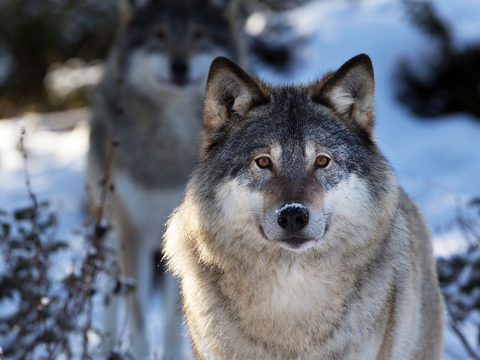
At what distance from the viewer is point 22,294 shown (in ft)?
13.4

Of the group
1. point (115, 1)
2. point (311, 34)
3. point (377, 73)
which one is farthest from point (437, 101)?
point (115, 1)

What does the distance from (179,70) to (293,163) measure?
9.09ft

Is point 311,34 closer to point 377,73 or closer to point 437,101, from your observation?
point 377,73

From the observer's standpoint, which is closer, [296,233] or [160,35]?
[296,233]

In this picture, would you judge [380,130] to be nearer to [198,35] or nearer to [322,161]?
[198,35]

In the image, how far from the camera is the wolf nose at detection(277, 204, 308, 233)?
2590mm

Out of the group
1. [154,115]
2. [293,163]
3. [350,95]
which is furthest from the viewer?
[154,115]

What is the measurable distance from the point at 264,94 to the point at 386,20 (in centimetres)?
783

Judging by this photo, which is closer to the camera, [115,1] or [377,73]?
[377,73]

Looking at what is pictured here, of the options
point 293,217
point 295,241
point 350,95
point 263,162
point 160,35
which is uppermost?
point 160,35

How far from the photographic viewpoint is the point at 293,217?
2.59 meters

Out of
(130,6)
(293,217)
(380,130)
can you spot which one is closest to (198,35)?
(130,6)

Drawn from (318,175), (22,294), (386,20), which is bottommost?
(22,294)

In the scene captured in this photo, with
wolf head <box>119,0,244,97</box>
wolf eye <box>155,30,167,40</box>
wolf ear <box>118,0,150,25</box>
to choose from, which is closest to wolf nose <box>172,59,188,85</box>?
wolf head <box>119,0,244,97</box>
